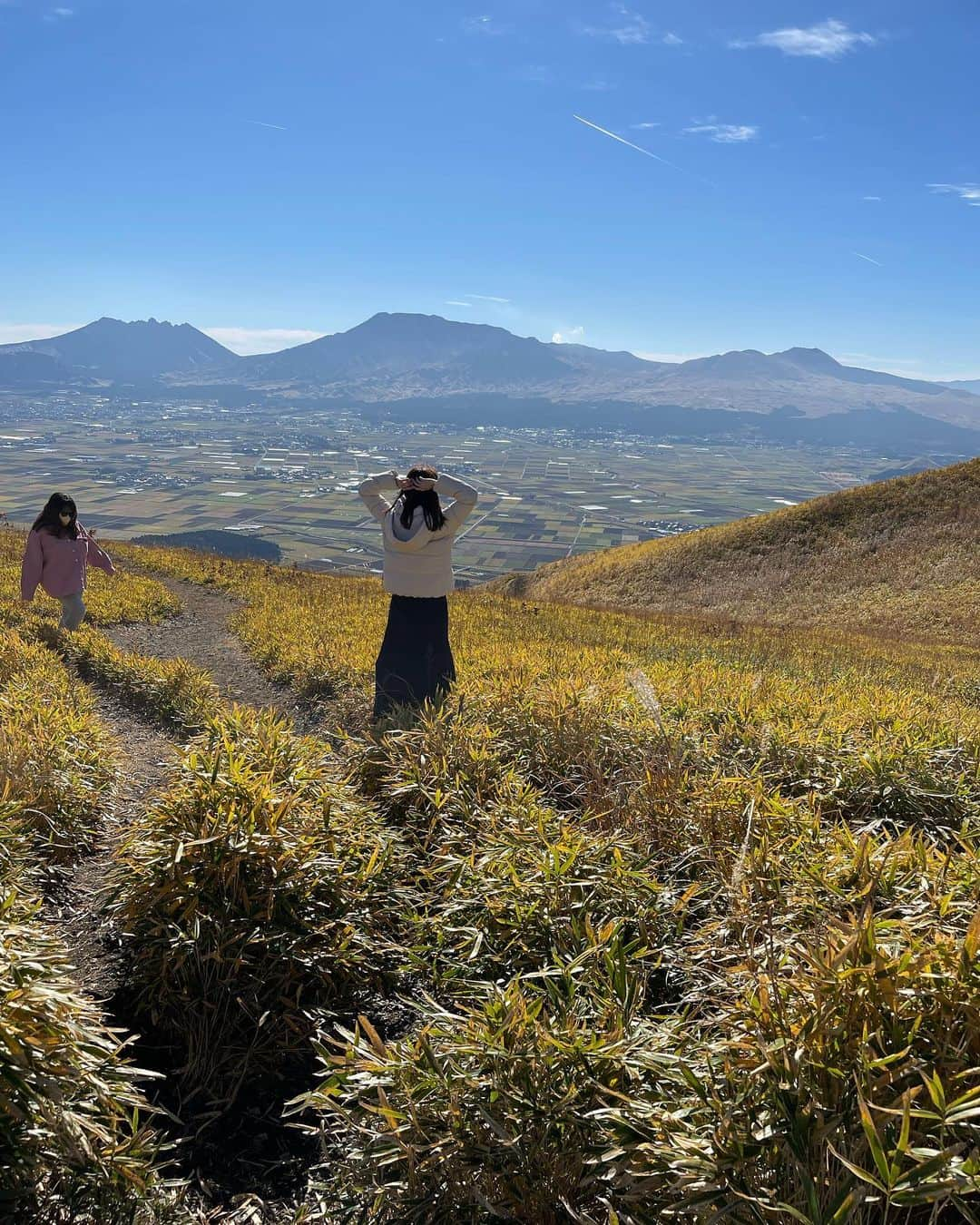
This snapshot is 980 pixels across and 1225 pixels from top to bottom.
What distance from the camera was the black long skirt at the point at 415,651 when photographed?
24.6 ft

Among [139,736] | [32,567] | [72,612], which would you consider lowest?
[139,736]

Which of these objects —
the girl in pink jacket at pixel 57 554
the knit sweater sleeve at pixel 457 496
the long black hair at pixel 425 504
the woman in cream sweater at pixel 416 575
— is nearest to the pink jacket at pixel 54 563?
the girl in pink jacket at pixel 57 554

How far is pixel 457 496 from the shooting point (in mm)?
7027

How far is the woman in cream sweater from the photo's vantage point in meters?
7.04

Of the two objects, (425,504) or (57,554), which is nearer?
(425,504)

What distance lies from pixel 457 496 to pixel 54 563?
23.5 ft

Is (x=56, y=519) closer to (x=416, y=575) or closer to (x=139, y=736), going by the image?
(x=139, y=736)

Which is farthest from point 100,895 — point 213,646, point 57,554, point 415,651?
point 213,646

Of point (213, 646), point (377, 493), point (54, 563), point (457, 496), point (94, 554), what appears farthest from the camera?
point (213, 646)

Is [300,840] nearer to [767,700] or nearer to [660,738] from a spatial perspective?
[660,738]

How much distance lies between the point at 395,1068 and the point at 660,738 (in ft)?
12.4

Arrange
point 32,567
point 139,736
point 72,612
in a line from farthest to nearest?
point 72,612 → point 32,567 → point 139,736

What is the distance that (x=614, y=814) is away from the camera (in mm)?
5086

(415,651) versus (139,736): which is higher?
(415,651)
